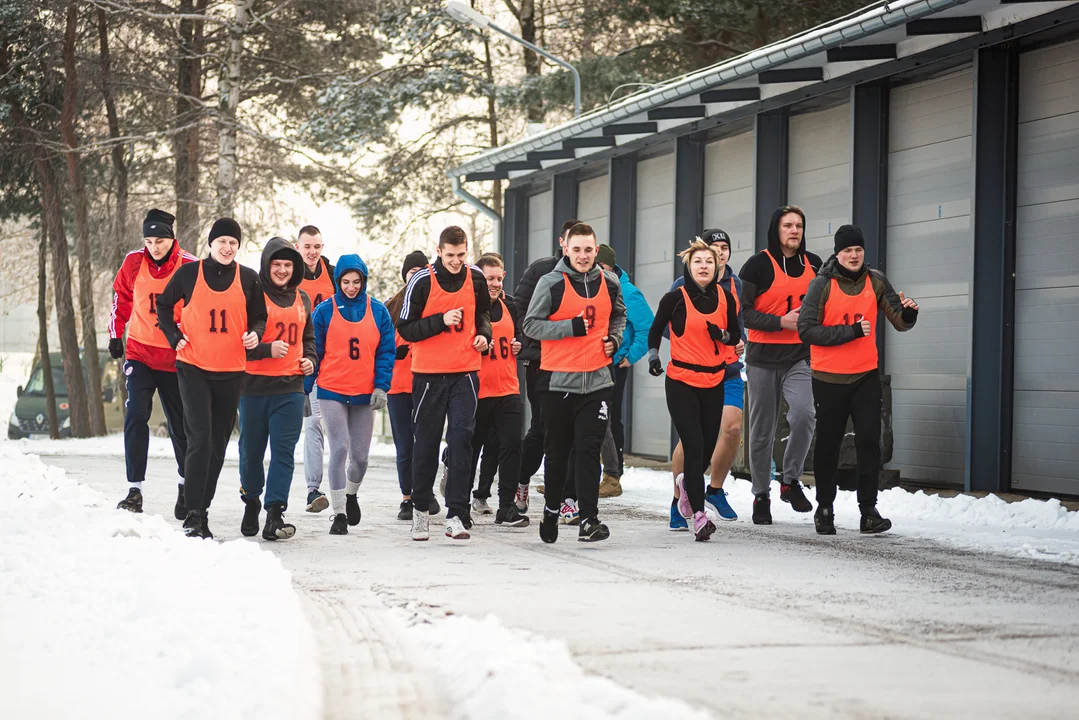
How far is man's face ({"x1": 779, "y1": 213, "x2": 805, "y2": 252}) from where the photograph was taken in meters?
10.2

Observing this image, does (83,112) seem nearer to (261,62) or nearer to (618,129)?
(261,62)

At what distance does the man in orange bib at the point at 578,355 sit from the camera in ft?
28.6

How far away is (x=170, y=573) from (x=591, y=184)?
47.0ft

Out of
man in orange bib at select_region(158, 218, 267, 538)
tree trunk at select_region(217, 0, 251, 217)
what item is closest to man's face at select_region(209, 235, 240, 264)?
man in orange bib at select_region(158, 218, 267, 538)

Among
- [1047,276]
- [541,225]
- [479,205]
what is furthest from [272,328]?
[479,205]

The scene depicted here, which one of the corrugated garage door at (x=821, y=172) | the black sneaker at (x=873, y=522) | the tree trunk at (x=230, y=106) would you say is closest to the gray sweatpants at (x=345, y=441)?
the black sneaker at (x=873, y=522)

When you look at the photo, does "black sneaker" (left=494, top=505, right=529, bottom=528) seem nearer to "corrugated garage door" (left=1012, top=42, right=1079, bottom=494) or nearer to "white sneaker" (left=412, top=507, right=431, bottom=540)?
"white sneaker" (left=412, top=507, right=431, bottom=540)

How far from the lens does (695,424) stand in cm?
919

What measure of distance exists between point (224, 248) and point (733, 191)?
8.75 meters

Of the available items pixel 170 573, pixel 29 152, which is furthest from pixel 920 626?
pixel 29 152

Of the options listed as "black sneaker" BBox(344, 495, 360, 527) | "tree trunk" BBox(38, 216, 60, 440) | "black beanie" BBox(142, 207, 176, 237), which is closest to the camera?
Answer: "black sneaker" BBox(344, 495, 360, 527)

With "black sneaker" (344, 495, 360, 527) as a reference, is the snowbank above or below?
above

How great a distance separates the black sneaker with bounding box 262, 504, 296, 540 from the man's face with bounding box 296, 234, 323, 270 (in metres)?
2.50

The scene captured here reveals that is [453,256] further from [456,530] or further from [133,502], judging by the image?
[133,502]
